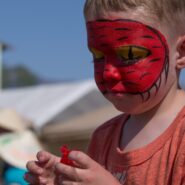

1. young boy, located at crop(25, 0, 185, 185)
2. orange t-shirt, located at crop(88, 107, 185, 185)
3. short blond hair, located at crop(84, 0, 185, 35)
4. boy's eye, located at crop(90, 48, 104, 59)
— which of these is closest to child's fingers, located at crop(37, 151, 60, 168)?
young boy, located at crop(25, 0, 185, 185)

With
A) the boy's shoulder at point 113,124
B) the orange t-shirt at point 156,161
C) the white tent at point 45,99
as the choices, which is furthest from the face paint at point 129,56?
the white tent at point 45,99

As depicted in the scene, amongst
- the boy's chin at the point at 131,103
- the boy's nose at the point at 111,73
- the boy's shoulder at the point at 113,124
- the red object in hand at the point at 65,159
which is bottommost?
the boy's shoulder at the point at 113,124

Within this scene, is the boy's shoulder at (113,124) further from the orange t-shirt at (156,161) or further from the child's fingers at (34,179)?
the child's fingers at (34,179)

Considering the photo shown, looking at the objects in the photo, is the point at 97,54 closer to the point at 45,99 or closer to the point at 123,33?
the point at 123,33

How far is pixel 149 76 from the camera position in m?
1.84

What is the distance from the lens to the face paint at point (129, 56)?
183 centimetres

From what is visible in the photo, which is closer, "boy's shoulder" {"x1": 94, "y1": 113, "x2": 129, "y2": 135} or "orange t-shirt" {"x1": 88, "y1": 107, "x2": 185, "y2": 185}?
"orange t-shirt" {"x1": 88, "y1": 107, "x2": 185, "y2": 185}

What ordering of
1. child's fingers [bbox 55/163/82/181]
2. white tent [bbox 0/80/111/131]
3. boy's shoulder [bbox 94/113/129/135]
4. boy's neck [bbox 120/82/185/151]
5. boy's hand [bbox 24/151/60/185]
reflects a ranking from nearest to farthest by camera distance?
child's fingers [bbox 55/163/82/181] < boy's hand [bbox 24/151/60/185] < boy's neck [bbox 120/82/185/151] < boy's shoulder [bbox 94/113/129/135] < white tent [bbox 0/80/111/131]

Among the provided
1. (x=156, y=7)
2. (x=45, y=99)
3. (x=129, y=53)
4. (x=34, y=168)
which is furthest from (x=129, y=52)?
(x=45, y=99)

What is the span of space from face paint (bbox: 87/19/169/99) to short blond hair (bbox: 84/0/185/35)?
0.04 m

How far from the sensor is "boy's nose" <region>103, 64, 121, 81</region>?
182 cm

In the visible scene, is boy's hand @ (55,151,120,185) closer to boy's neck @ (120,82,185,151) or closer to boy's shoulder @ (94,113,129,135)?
boy's neck @ (120,82,185,151)

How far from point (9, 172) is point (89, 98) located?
16.0 ft

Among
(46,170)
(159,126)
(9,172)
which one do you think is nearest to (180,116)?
(159,126)
